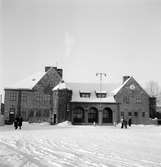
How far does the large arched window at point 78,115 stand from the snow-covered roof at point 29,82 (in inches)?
520

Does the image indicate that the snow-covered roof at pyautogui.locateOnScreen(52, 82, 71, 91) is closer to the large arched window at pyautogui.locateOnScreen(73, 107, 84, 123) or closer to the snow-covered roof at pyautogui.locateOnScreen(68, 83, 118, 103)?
the snow-covered roof at pyautogui.locateOnScreen(68, 83, 118, 103)

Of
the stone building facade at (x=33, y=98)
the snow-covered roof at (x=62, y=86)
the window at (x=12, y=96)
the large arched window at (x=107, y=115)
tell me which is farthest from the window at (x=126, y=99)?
the window at (x=12, y=96)

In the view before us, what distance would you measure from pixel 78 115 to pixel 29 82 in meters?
16.5

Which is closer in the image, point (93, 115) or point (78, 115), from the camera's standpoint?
point (78, 115)

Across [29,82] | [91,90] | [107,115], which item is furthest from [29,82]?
[107,115]

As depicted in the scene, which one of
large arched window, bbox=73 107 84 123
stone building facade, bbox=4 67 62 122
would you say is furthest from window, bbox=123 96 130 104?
stone building facade, bbox=4 67 62 122

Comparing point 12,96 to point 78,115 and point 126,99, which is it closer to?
point 78,115

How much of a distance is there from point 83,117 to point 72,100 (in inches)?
182

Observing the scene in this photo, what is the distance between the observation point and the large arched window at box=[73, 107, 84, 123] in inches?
2388

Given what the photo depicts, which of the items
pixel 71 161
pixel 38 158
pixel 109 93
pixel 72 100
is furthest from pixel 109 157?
pixel 109 93

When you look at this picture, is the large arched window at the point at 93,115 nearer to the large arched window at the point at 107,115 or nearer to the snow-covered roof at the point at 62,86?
the large arched window at the point at 107,115

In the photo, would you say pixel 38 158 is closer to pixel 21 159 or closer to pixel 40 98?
pixel 21 159

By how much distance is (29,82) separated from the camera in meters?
68.9

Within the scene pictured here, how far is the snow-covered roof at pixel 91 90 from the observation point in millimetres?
62250
